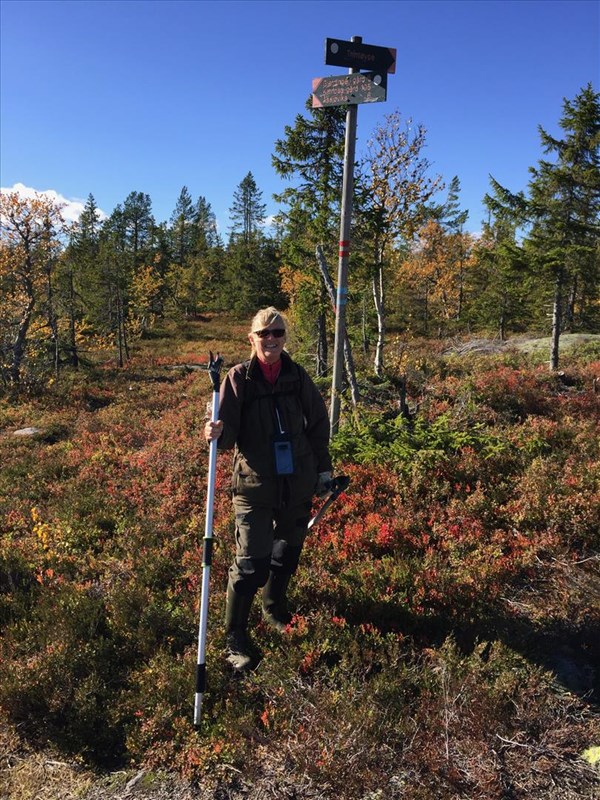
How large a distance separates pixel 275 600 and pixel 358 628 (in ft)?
2.67

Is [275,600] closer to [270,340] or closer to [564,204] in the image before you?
[270,340]

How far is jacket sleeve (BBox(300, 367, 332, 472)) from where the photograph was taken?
4.27 meters

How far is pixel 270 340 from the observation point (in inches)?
155

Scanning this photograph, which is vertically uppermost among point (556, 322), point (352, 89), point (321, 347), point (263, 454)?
point (352, 89)

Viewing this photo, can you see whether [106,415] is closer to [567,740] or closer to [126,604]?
[126,604]

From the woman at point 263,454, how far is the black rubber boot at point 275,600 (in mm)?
297

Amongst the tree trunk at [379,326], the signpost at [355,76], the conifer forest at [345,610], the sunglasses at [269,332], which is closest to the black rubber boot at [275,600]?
the conifer forest at [345,610]

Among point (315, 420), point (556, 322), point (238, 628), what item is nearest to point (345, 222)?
point (315, 420)

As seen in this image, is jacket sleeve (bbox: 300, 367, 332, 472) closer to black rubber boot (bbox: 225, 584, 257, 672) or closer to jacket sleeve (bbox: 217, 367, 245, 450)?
jacket sleeve (bbox: 217, 367, 245, 450)

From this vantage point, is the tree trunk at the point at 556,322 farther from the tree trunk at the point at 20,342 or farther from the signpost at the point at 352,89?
the tree trunk at the point at 20,342

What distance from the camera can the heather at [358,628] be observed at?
3.18 metres

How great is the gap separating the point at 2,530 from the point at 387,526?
5.93 meters

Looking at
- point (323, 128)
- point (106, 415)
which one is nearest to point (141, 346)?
point (106, 415)

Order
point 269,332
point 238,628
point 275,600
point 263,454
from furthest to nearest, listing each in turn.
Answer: point 275,600 < point 238,628 < point 263,454 < point 269,332
